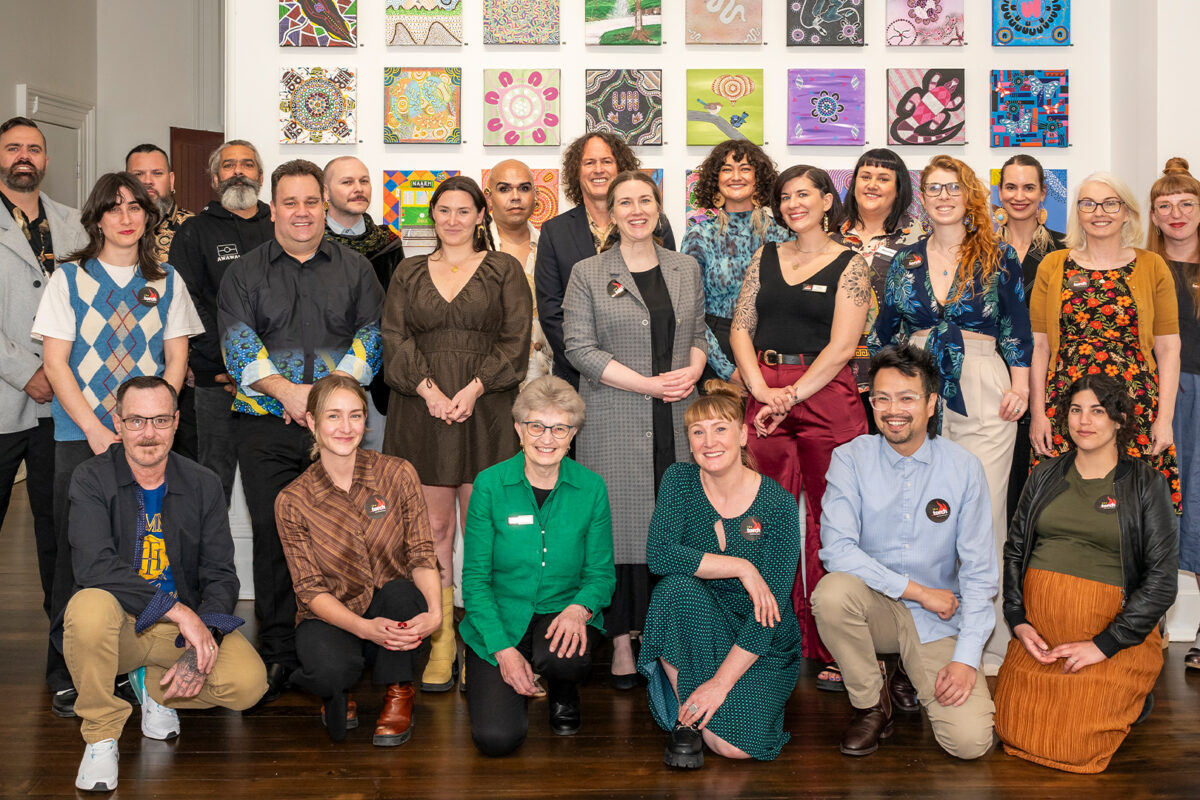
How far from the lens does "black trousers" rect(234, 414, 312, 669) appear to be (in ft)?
11.7

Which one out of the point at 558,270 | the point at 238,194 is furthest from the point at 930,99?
the point at 238,194

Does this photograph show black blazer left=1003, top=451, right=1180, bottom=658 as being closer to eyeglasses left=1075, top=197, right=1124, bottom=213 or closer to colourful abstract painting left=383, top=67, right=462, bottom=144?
eyeglasses left=1075, top=197, right=1124, bottom=213

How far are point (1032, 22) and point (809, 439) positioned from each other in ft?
8.90

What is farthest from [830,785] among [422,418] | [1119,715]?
[422,418]

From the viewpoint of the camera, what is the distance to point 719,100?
5027 mm

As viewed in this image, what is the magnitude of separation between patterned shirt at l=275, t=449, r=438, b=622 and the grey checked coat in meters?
0.64

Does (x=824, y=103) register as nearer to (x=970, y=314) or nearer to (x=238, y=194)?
(x=970, y=314)

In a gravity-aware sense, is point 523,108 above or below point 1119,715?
above

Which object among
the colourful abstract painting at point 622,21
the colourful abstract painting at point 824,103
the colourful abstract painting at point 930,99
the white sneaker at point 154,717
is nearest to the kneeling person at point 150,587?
the white sneaker at point 154,717

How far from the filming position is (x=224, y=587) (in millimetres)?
3193

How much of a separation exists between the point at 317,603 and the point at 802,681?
164cm

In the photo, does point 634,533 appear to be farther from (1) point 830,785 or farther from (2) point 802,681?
(1) point 830,785

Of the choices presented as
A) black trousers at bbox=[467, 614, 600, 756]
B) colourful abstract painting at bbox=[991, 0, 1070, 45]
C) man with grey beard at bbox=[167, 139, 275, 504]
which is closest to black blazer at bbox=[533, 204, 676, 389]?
black trousers at bbox=[467, 614, 600, 756]

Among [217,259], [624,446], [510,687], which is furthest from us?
[217,259]
